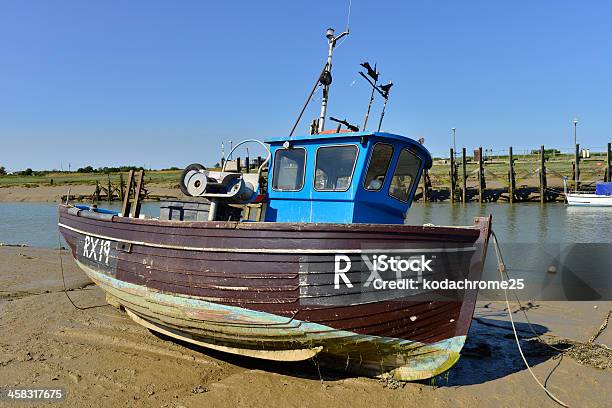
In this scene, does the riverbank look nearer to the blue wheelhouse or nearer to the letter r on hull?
the blue wheelhouse

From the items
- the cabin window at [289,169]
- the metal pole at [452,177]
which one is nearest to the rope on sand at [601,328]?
the cabin window at [289,169]

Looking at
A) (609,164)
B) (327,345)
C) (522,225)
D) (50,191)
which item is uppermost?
(609,164)

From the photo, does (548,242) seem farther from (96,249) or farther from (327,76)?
(96,249)

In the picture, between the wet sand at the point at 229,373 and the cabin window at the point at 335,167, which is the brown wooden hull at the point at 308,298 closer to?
the wet sand at the point at 229,373

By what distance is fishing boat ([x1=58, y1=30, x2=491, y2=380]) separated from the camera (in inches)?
198

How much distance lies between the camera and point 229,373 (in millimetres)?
6027

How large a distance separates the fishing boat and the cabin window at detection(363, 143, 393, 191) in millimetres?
16

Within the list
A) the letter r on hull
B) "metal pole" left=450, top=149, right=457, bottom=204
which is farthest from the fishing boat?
"metal pole" left=450, top=149, right=457, bottom=204

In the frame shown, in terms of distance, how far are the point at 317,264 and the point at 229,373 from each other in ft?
6.93

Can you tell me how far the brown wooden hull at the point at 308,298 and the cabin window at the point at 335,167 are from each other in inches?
44.3

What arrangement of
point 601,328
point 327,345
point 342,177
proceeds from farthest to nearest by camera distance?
point 601,328, point 342,177, point 327,345

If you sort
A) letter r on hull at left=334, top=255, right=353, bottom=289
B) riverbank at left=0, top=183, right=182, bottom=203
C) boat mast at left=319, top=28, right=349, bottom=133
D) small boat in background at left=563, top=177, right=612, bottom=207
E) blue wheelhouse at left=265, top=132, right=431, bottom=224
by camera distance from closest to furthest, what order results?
letter r on hull at left=334, top=255, right=353, bottom=289 → blue wheelhouse at left=265, top=132, right=431, bottom=224 → boat mast at left=319, top=28, right=349, bottom=133 → small boat in background at left=563, top=177, right=612, bottom=207 → riverbank at left=0, top=183, right=182, bottom=203

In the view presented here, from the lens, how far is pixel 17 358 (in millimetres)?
6250

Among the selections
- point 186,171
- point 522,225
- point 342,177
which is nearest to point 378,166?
point 342,177
